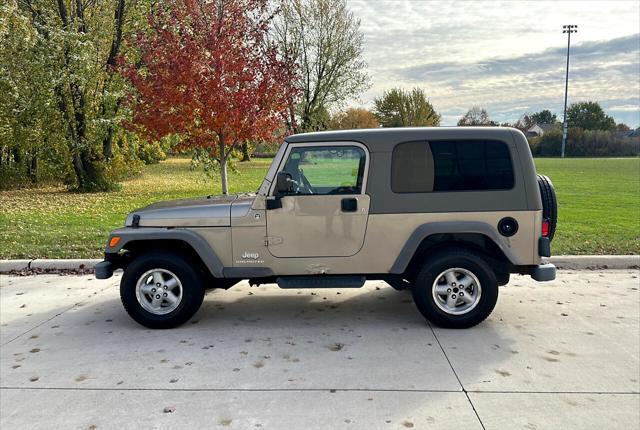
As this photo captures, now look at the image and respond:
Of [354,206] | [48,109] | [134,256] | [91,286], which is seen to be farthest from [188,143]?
[48,109]

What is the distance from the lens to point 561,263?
7.28m

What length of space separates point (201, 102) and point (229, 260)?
6.06 meters

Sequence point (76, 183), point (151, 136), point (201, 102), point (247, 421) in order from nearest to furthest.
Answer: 1. point (247, 421)
2. point (201, 102)
3. point (151, 136)
4. point (76, 183)

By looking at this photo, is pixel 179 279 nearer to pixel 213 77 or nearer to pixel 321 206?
pixel 321 206

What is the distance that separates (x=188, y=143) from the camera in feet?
36.1

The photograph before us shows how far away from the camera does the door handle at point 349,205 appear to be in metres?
4.86

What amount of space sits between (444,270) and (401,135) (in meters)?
1.36

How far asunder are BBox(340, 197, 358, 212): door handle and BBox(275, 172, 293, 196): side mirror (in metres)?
0.52

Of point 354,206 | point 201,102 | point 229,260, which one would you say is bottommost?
point 229,260

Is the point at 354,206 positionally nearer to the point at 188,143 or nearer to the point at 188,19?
the point at 188,143

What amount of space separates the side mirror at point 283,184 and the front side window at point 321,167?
90 mm

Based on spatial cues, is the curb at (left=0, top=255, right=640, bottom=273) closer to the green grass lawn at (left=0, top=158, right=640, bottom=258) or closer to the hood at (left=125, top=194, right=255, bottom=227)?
the green grass lawn at (left=0, top=158, right=640, bottom=258)

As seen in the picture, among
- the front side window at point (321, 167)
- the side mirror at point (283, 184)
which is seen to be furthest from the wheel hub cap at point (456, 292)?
the side mirror at point (283, 184)

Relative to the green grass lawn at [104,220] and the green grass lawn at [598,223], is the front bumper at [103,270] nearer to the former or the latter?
the green grass lawn at [104,220]
